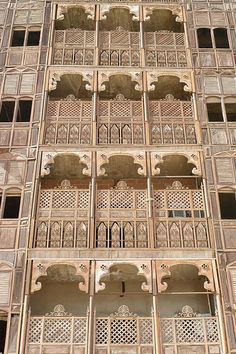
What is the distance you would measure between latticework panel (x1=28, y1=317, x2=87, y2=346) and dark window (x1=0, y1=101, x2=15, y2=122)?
8.12 m

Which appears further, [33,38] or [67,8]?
[67,8]

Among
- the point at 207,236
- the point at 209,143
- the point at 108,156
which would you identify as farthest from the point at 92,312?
the point at 209,143

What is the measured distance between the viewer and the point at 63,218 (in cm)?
1583

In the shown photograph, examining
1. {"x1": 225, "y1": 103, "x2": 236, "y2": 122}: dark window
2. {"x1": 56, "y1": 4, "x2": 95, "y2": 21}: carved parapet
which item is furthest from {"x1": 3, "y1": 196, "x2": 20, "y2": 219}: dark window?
{"x1": 56, "y1": 4, "x2": 95, "y2": 21}: carved parapet

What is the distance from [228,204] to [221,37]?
7.77 m

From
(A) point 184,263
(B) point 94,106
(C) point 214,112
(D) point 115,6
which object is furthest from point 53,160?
(D) point 115,6

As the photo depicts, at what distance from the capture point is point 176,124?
60.8ft

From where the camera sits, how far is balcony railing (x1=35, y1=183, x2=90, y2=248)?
1540 centimetres

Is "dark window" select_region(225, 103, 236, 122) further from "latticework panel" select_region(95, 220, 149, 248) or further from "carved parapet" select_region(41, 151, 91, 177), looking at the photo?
"latticework panel" select_region(95, 220, 149, 248)

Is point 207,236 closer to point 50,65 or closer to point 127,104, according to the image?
point 127,104

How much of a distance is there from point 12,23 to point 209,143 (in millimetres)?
9834

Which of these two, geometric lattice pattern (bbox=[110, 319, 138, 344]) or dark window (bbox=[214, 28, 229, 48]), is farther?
dark window (bbox=[214, 28, 229, 48])

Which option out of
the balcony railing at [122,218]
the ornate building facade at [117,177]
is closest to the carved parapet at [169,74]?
the ornate building facade at [117,177]

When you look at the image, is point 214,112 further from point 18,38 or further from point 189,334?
point 189,334
